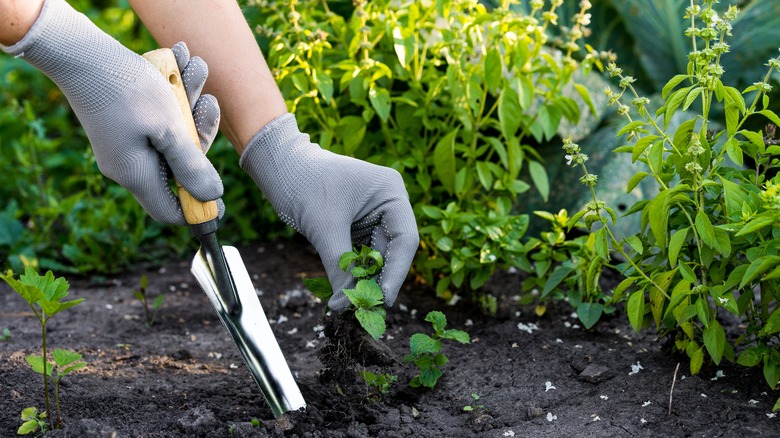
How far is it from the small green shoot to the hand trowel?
42 centimetres

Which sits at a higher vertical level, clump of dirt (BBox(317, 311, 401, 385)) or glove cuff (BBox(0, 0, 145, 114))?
glove cuff (BBox(0, 0, 145, 114))

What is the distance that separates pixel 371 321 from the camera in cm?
170

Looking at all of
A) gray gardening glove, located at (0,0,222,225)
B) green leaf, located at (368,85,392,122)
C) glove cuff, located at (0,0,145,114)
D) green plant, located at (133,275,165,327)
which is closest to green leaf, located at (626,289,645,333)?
green leaf, located at (368,85,392,122)

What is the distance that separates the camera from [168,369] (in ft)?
7.14

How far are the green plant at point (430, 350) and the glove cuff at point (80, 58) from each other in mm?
844

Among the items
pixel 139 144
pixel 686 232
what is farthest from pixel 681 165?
pixel 139 144

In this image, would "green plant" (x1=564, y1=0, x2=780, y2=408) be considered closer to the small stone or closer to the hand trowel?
the small stone

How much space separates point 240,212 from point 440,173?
116 cm

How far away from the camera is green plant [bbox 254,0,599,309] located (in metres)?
2.33

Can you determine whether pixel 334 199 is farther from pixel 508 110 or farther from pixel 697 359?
pixel 697 359

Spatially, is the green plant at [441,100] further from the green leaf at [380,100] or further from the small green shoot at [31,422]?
the small green shoot at [31,422]

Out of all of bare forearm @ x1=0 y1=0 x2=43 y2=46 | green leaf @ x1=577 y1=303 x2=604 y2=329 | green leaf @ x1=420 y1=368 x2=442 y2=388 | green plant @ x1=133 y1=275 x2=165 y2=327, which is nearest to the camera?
bare forearm @ x1=0 y1=0 x2=43 y2=46

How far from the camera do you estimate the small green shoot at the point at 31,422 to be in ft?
5.53

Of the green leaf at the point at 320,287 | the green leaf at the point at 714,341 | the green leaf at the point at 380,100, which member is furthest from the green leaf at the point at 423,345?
the green leaf at the point at 380,100
